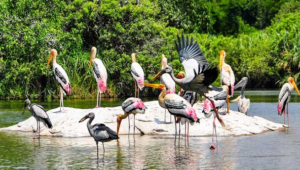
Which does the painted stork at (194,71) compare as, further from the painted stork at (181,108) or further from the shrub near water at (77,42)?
the shrub near water at (77,42)

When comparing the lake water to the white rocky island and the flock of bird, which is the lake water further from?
the flock of bird

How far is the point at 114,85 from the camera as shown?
34875 millimetres

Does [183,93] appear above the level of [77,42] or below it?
below

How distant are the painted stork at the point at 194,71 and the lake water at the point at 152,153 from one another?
55.5 inches

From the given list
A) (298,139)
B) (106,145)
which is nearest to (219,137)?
(298,139)

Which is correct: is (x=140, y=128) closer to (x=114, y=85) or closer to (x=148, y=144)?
(x=148, y=144)

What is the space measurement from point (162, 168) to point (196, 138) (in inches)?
174

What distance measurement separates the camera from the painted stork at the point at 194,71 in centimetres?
1363

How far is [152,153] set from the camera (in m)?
13.9

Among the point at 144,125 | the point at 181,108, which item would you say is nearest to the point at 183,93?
the point at 144,125

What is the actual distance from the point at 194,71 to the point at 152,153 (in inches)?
79.6

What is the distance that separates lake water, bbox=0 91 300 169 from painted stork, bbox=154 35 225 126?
1410 millimetres

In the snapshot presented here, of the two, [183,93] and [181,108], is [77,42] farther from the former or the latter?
[181,108]

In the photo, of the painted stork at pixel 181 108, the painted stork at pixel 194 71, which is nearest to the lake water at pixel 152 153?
the painted stork at pixel 181 108
